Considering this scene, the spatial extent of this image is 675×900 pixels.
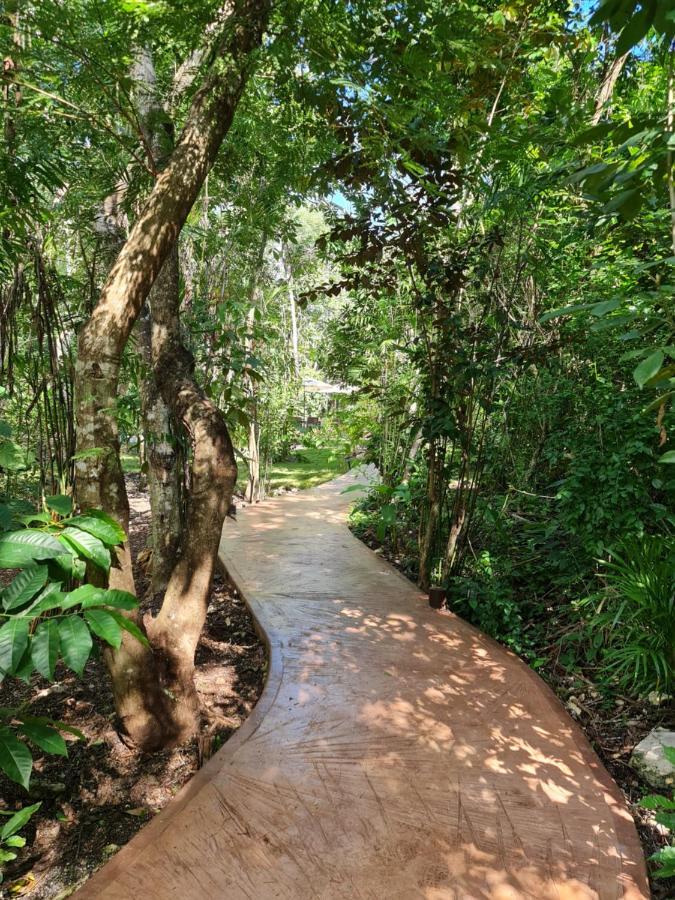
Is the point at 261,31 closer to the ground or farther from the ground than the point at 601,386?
farther from the ground

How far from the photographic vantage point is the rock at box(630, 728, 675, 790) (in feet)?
6.86

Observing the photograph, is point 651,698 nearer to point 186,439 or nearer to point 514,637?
point 514,637

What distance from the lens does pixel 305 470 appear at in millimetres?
11930

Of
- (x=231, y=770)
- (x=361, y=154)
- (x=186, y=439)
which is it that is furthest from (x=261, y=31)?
(x=231, y=770)

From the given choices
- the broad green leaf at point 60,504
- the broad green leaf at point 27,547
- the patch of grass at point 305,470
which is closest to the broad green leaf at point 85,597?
the broad green leaf at point 27,547

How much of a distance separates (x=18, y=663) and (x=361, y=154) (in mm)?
2906

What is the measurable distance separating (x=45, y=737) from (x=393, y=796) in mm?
1149

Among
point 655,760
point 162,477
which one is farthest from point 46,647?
point 162,477

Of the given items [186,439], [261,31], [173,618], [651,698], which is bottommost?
[651,698]

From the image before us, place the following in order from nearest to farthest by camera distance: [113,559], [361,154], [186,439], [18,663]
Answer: [18,663], [113,559], [361,154], [186,439]

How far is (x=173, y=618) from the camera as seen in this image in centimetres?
229

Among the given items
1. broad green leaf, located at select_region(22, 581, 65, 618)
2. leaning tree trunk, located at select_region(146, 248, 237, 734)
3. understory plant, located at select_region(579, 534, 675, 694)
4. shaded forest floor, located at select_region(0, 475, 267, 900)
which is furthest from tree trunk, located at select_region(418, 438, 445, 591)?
broad green leaf, located at select_region(22, 581, 65, 618)

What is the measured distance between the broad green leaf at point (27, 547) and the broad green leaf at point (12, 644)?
139 millimetres

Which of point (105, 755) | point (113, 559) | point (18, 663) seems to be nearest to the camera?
point (18, 663)
